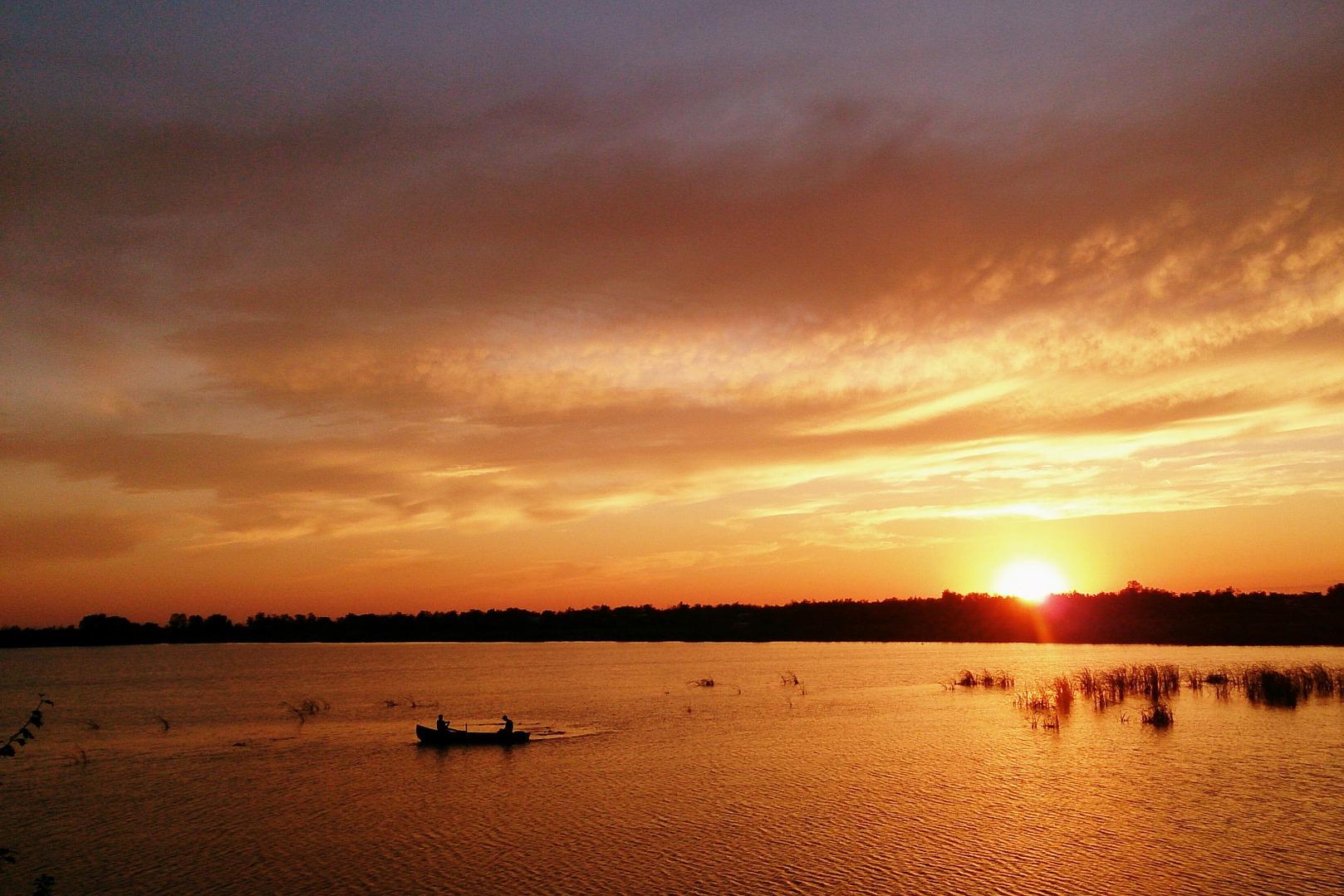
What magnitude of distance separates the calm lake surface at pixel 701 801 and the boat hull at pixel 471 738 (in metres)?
1.08

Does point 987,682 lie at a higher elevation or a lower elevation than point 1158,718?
lower

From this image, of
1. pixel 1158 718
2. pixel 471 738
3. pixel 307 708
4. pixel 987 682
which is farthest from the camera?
pixel 987 682

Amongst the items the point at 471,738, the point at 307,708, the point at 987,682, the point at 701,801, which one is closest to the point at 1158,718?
the point at 987,682

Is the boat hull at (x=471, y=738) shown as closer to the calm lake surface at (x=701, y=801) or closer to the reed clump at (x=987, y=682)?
the calm lake surface at (x=701, y=801)

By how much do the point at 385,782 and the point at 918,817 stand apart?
64.4 feet

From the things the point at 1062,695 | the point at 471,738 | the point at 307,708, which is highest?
the point at 1062,695

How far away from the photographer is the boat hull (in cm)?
4244

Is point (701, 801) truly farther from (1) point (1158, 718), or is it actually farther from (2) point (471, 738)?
(1) point (1158, 718)

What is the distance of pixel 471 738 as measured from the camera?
42.7m

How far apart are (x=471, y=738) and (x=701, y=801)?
17.4 metres

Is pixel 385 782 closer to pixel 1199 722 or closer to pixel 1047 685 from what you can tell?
pixel 1199 722

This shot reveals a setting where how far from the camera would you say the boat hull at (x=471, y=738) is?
139 ft

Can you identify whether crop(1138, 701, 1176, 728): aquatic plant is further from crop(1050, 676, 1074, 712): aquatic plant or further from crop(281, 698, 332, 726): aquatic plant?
crop(281, 698, 332, 726): aquatic plant

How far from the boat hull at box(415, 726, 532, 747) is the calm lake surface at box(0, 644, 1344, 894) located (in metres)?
1.08
